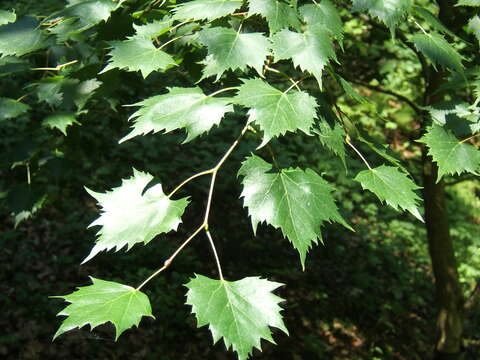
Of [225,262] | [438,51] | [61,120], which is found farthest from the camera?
[225,262]

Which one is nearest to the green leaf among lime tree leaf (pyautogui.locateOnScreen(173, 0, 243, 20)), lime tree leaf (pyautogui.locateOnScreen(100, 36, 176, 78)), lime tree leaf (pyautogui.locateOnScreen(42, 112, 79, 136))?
lime tree leaf (pyautogui.locateOnScreen(42, 112, 79, 136))

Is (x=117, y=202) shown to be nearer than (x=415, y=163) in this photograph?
Yes

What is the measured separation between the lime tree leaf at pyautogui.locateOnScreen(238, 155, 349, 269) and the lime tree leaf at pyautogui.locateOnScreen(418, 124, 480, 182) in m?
0.45

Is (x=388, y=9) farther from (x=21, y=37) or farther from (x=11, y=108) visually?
(x=11, y=108)

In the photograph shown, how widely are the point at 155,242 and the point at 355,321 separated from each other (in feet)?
6.60

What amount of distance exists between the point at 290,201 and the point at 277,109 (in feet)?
0.71

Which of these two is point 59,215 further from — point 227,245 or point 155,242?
point 227,245

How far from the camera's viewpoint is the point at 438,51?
5.01 feet

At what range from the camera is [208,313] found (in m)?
1.06

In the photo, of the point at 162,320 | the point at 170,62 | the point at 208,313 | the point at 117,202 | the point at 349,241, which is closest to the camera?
the point at 208,313

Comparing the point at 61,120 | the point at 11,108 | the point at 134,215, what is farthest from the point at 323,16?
the point at 11,108

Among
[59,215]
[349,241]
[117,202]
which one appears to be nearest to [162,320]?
[59,215]

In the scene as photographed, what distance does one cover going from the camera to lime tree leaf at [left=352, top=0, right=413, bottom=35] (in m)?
1.38

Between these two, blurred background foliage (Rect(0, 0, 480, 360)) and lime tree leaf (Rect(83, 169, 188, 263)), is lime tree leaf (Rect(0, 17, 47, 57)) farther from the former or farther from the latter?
blurred background foliage (Rect(0, 0, 480, 360))
